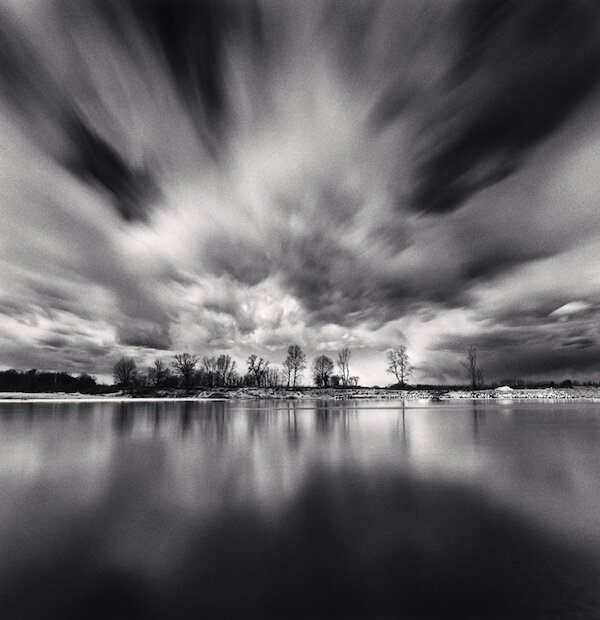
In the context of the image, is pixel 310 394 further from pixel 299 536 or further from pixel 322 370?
pixel 299 536

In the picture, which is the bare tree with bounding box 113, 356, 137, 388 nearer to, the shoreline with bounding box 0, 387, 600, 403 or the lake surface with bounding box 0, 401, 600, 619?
the shoreline with bounding box 0, 387, 600, 403

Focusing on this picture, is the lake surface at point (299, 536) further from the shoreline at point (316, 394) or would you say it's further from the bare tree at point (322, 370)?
the bare tree at point (322, 370)

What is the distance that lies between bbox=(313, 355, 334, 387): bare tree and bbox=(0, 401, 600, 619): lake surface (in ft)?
413

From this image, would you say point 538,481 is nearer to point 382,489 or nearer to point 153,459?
point 382,489

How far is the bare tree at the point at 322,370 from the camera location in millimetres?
140375

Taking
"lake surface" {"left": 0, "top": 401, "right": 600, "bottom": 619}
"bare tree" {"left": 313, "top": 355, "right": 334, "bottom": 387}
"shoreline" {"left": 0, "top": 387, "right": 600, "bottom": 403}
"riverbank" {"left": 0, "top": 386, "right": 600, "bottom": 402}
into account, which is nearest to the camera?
"lake surface" {"left": 0, "top": 401, "right": 600, "bottom": 619}

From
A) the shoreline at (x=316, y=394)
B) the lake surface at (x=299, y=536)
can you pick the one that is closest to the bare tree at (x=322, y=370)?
the shoreline at (x=316, y=394)

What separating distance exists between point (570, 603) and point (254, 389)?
10888 centimetres

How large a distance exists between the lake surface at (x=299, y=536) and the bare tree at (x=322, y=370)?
125941 millimetres

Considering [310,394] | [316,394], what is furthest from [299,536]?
[316,394]

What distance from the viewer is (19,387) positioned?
13400cm

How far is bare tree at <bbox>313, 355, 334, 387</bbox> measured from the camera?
140 m

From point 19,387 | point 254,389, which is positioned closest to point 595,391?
point 254,389

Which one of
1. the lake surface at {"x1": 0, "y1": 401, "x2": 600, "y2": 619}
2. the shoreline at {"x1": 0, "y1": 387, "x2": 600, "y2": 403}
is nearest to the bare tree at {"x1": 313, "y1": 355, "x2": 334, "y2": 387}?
the shoreline at {"x1": 0, "y1": 387, "x2": 600, "y2": 403}
